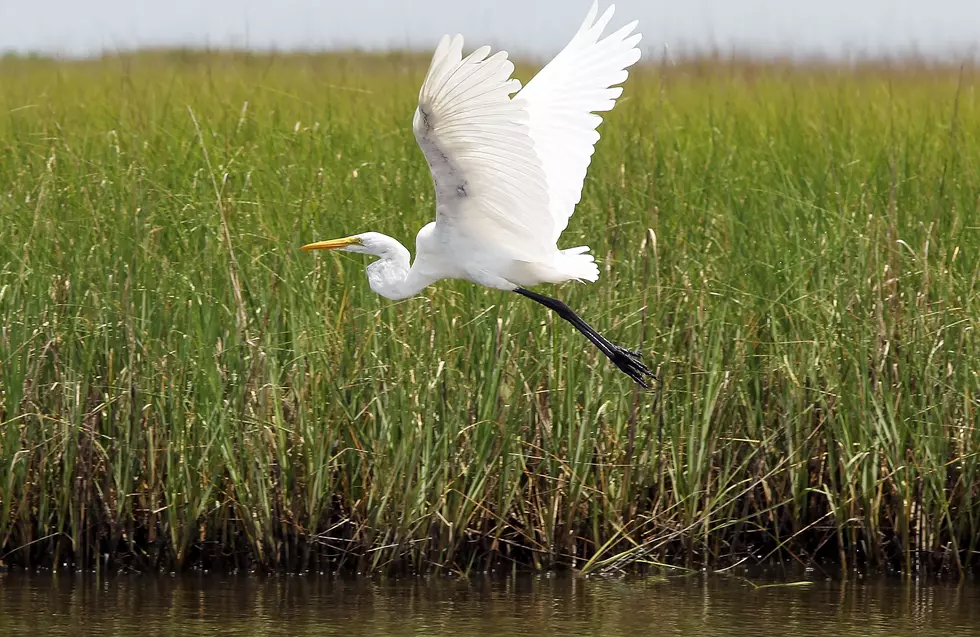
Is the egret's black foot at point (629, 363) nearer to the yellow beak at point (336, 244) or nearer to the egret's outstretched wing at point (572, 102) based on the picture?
the egret's outstretched wing at point (572, 102)

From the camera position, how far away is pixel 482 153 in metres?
3.96

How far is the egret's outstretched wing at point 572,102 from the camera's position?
4.62 metres

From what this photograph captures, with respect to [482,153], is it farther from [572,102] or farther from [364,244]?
[572,102]

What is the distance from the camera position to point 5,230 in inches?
204

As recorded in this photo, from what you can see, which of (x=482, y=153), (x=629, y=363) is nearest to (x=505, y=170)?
(x=482, y=153)

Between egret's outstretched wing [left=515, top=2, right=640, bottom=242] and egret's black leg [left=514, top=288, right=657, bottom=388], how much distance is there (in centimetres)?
26

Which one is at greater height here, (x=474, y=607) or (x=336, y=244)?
(x=336, y=244)

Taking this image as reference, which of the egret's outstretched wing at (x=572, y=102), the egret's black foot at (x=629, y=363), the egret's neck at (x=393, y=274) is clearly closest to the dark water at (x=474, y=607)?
the egret's black foot at (x=629, y=363)

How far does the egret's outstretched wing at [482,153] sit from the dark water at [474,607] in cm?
106

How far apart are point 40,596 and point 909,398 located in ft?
8.97

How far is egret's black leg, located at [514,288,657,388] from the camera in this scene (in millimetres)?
4441

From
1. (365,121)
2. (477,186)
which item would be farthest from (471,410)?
(365,121)

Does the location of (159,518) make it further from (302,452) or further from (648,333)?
(648,333)

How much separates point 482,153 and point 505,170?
4.1 inches
